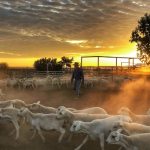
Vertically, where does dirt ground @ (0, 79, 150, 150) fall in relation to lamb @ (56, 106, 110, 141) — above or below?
below

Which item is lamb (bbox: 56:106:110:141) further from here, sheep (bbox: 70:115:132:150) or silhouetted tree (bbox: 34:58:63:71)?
silhouetted tree (bbox: 34:58:63:71)

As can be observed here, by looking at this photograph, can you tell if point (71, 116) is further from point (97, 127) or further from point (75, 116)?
point (97, 127)

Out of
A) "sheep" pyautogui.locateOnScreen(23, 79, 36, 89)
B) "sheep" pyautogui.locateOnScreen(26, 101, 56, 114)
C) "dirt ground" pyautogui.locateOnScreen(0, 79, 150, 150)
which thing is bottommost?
"dirt ground" pyautogui.locateOnScreen(0, 79, 150, 150)

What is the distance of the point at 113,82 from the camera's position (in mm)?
30500

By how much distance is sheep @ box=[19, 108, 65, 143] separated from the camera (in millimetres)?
11594

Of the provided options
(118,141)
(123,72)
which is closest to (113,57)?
(123,72)

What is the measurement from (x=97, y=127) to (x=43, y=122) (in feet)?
5.65

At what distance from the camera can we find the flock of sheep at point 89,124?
9086 mm

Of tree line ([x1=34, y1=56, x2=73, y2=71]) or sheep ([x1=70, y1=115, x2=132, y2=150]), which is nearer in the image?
sheep ([x1=70, y1=115, x2=132, y2=150])

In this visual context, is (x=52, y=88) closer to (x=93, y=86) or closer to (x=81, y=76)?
(x=93, y=86)

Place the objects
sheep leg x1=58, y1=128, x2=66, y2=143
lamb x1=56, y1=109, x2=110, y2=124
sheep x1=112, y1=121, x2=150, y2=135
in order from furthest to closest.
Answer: lamb x1=56, y1=109, x2=110, y2=124 < sheep leg x1=58, y1=128, x2=66, y2=143 < sheep x1=112, y1=121, x2=150, y2=135

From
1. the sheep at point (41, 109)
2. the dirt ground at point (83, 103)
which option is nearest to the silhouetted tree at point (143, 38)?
the dirt ground at point (83, 103)

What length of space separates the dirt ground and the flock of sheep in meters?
0.21

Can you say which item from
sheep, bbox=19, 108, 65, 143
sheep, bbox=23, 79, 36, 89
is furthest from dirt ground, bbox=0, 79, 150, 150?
sheep, bbox=23, 79, 36, 89
